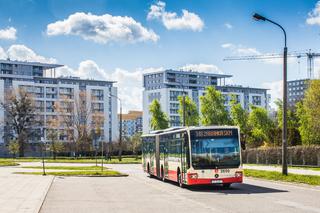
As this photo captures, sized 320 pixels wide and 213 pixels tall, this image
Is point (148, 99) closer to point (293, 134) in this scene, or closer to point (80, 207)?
point (293, 134)

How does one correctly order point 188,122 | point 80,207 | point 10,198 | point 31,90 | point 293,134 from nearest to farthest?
point 80,207 < point 10,198 < point 293,134 < point 188,122 < point 31,90

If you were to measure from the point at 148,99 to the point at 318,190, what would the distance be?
6813 inches

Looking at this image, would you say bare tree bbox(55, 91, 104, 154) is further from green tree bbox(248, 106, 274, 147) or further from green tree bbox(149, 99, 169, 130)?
green tree bbox(248, 106, 274, 147)

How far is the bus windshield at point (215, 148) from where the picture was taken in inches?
969

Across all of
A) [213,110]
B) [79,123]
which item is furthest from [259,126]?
[79,123]

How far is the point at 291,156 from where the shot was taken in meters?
54.2

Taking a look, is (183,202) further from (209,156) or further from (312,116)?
(312,116)

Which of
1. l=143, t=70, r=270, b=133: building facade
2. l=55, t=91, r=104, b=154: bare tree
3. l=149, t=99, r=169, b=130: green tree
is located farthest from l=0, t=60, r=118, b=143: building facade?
l=149, t=99, r=169, b=130: green tree

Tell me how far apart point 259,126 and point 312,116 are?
3316 cm

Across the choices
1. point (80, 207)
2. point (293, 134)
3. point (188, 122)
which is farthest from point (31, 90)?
point (80, 207)

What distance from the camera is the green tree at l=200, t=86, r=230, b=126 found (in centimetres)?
9194

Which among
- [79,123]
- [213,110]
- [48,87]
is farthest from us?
[48,87]

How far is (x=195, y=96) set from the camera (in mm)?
192375

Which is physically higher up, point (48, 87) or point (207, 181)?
point (48, 87)
